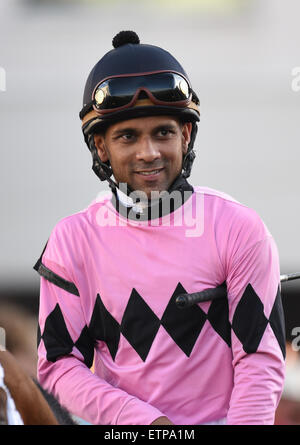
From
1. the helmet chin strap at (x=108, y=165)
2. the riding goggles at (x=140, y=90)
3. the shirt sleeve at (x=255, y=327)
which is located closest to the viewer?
the shirt sleeve at (x=255, y=327)

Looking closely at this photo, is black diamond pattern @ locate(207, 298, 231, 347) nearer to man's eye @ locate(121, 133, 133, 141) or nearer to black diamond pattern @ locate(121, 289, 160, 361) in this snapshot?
black diamond pattern @ locate(121, 289, 160, 361)

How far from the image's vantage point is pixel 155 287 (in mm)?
1779

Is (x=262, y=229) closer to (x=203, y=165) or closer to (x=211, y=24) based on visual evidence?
(x=203, y=165)

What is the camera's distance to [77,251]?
6.09 feet

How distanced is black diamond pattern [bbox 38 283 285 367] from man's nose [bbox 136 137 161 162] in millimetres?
344

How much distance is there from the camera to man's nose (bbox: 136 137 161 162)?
1.80 m

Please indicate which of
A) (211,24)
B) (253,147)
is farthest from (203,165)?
(211,24)

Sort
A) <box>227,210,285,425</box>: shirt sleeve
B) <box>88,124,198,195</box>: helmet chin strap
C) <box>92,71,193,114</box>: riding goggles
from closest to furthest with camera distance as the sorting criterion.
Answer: <box>227,210,285,425</box>: shirt sleeve < <box>92,71,193,114</box>: riding goggles < <box>88,124,198,195</box>: helmet chin strap

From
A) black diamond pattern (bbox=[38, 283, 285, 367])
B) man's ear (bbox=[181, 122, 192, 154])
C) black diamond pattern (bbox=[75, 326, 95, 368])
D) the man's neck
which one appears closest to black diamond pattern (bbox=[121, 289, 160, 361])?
black diamond pattern (bbox=[38, 283, 285, 367])

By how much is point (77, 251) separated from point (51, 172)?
220 cm

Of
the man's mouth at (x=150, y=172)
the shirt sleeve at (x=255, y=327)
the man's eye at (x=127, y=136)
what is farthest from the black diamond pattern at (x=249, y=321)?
the man's eye at (x=127, y=136)

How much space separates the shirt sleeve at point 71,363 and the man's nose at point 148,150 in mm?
332

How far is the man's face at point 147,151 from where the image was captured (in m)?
1.81

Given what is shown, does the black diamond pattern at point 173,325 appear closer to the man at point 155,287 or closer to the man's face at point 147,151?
the man at point 155,287
